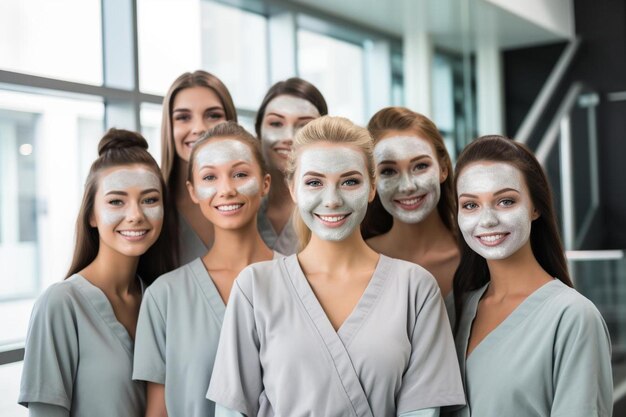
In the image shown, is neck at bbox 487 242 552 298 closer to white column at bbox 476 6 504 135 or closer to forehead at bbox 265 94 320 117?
forehead at bbox 265 94 320 117

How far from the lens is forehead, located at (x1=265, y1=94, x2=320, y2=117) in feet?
7.93

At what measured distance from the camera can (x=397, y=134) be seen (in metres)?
2.05

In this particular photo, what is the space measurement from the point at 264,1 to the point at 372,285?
3.00 meters

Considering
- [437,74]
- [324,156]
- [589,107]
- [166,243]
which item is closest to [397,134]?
[324,156]

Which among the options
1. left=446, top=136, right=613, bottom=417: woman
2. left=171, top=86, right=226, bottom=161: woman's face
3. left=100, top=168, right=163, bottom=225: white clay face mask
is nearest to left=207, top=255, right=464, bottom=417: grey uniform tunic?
left=446, top=136, right=613, bottom=417: woman

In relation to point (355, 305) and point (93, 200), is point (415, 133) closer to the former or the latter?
point (355, 305)

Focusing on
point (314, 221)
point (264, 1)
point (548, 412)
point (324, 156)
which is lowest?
point (548, 412)

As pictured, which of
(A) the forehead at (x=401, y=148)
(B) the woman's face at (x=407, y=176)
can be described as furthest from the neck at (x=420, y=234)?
(A) the forehead at (x=401, y=148)

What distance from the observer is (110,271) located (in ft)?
6.39

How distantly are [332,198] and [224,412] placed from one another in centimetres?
52

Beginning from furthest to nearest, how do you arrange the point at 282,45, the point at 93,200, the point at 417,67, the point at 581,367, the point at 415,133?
the point at 417,67
the point at 282,45
the point at 415,133
the point at 93,200
the point at 581,367

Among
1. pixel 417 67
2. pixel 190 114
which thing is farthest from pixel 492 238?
pixel 417 67

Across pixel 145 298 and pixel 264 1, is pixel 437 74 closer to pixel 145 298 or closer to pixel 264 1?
pixel 264 1

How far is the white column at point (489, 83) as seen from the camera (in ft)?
18.7
